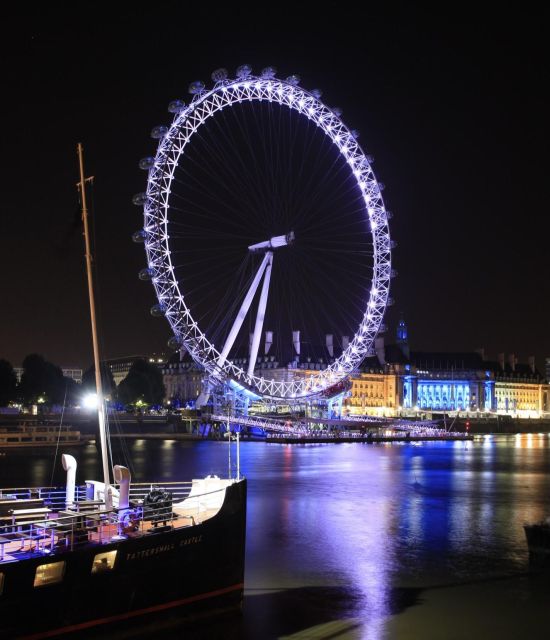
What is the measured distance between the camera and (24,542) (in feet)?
43.5

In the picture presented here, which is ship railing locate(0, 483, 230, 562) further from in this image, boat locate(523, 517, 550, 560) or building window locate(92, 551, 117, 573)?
boat locate(523, 517, 550, 560)

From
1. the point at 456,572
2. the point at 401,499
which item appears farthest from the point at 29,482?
the point at 456,572

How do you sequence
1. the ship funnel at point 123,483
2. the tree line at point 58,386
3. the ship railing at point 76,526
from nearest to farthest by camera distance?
the ship railing at point 76,526
the ship funnel at point 123,483
the tree line at point 58,386

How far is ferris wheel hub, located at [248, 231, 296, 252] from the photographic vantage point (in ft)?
167

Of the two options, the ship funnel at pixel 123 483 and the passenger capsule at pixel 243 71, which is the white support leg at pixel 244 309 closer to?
the passenger capsule at pixel 243 71

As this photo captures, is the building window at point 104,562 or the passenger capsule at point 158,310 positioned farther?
the passenger capsule at point 158,310

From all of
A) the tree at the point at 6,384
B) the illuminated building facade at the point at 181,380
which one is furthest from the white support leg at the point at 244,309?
the illuminated building facade at the point at 181,380

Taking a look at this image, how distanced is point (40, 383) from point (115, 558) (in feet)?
268

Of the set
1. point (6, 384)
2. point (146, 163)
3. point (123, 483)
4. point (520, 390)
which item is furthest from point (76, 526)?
point (520, 390)

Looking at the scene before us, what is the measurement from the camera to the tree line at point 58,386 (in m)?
87.4

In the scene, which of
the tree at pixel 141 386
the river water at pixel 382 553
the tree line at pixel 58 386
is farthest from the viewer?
the tree at pixel 141 386

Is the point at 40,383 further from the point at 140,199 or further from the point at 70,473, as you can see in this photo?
the point at 70,473

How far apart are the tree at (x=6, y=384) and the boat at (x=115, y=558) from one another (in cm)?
7290

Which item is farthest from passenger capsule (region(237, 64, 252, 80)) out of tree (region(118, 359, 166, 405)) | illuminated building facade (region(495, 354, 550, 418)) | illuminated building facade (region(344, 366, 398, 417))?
illuminated building facade (region(495, 354, 550, 418))
